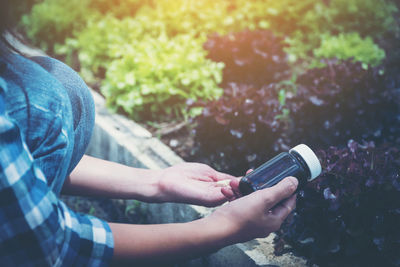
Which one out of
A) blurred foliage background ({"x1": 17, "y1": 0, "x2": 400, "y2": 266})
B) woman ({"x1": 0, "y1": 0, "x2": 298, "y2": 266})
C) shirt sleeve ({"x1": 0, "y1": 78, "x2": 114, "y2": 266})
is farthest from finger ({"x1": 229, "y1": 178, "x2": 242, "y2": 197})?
shirt sleeve ({"x1": 0, "y1": 78, "x2": 114, "y2": 266})

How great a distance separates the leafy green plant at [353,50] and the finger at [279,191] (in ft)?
7.04

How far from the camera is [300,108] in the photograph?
261 cm

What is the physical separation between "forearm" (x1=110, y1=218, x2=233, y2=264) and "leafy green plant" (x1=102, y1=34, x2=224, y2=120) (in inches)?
66.3

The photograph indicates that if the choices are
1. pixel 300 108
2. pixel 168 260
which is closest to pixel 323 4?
pixel 300 108

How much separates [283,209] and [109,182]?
2.79 feet

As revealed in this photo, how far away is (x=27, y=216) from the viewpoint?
92cm

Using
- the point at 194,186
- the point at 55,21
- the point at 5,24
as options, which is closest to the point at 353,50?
the point at 194,186

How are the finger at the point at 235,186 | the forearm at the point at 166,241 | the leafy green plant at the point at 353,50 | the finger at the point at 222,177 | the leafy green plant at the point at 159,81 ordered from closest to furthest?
1. the forearm at the point at 166,241
2. the finger at the point at 235,186
3. the finger at the point at 222,177
4. the leafy green plant at the point at 159,81
5. the leafy green plant at the point at 353,50

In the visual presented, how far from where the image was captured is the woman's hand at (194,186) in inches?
63.8

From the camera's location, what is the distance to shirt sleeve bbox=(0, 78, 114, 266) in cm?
89

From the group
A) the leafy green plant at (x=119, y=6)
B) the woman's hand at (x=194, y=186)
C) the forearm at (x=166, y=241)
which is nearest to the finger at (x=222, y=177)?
the woman's hand at (x=194, y=186)

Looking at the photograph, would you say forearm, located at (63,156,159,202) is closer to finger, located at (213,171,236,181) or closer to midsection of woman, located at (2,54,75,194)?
finger, located at (213,171,236,181)

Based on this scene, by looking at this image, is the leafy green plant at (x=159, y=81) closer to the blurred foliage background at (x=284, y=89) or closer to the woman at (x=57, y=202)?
the blurred foliage background at (x=284, y=89)

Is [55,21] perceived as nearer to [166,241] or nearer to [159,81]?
[159,81]
